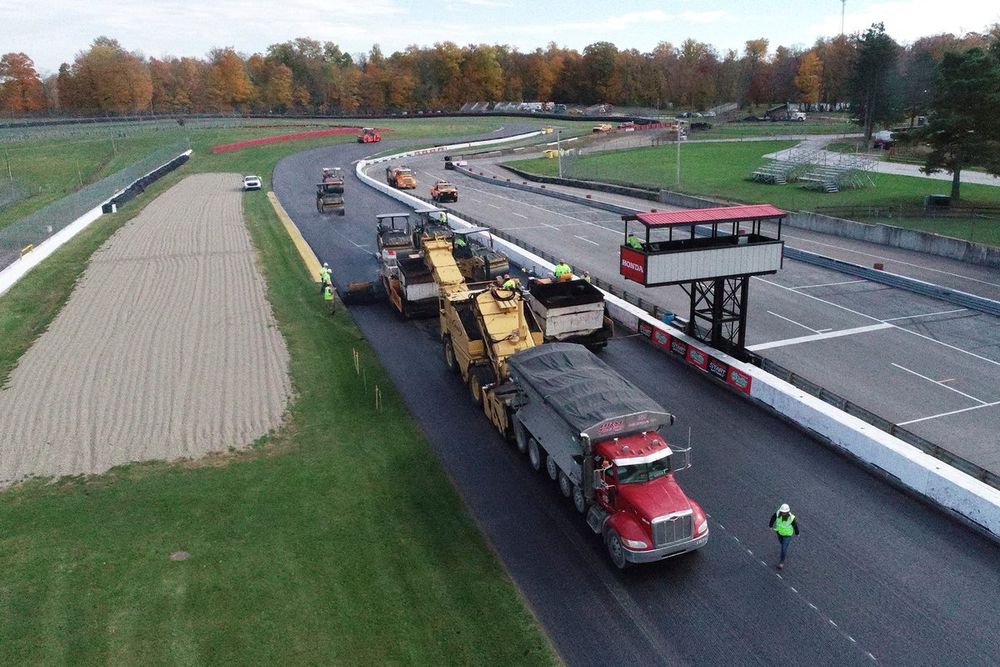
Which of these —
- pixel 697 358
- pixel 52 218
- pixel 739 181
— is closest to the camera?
pixel 697 358

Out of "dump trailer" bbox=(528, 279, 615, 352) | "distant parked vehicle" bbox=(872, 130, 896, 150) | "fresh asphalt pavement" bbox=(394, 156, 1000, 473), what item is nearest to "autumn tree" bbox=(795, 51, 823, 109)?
"distant parked vehicle" bbox=(872, 130, 896, 150)

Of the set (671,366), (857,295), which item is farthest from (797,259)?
(671,366)

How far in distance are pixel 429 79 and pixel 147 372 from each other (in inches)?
6393

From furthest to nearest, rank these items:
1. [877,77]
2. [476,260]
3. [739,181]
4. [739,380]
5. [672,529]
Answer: [877,77]
[739,181]
[476,260]
[739,380]
[672,529]

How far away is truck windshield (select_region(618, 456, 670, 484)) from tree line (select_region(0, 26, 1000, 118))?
125m

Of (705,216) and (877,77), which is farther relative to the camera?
(877,77)

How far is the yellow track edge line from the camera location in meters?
35.0

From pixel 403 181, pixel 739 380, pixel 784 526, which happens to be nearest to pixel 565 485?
pixel 784 526

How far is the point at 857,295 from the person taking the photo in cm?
2977

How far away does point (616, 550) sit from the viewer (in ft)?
41.9

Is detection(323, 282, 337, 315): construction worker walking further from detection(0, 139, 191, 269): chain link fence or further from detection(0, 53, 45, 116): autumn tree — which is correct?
detection(0, 53, 45, 116): autumn tree

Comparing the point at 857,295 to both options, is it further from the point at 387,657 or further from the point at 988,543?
the point at 387,657

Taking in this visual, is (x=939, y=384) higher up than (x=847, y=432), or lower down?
lower down

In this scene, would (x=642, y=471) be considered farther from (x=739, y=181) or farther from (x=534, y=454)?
(x=739, y=181)
